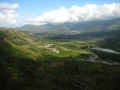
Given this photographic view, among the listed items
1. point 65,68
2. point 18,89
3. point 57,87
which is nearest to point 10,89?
point 18,89

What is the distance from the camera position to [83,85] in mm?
110625

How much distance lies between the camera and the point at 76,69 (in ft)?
562

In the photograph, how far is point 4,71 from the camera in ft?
445

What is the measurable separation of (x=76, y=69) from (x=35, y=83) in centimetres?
6568

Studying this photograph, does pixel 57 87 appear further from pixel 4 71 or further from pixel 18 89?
pixel 4 71

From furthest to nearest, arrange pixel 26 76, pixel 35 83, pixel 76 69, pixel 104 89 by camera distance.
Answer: pixel 76 69
pixel 26 76
pixel 35 83
pixel 104 89

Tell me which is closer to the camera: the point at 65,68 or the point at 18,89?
the point at 18,89

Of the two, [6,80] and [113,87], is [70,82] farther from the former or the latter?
[6,80]

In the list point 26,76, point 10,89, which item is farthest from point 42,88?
point 26,76

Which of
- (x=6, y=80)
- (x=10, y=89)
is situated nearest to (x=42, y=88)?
(x=10, y=89)

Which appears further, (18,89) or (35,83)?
(35,83)

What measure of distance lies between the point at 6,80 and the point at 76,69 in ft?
228

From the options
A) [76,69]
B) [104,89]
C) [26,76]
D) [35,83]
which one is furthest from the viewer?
[76,69]

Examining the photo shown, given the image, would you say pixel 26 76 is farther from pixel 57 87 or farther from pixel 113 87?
pixel 113 87
